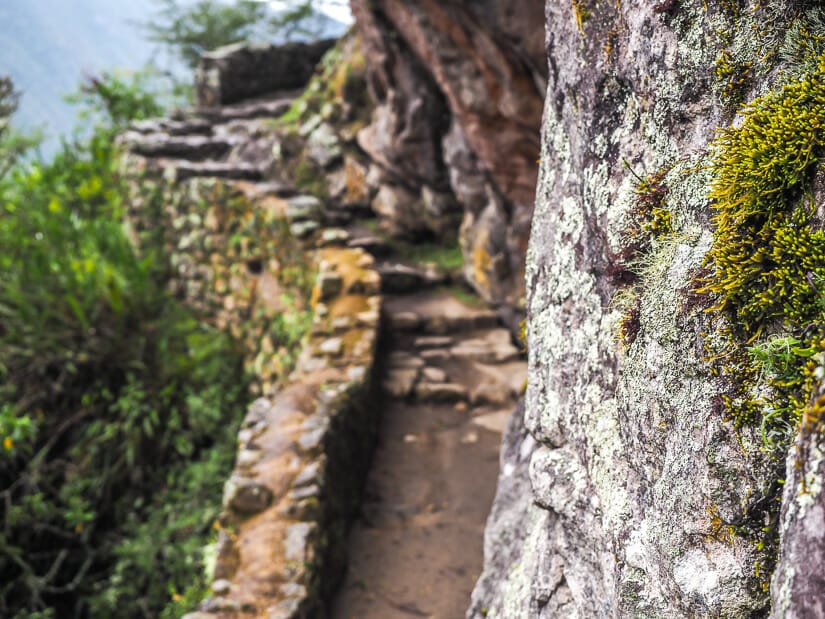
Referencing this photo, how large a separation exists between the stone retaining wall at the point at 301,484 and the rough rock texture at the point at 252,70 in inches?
365

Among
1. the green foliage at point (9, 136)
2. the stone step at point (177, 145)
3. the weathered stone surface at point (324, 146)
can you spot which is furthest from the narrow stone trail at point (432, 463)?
the green foliage at point (9, 136)

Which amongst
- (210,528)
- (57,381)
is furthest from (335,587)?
(57,381)

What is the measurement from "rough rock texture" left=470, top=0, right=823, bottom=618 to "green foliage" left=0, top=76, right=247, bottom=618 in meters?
4.29

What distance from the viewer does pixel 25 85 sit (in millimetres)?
10180

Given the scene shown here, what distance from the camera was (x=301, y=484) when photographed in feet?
13.0

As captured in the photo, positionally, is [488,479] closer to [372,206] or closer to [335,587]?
[335,587]

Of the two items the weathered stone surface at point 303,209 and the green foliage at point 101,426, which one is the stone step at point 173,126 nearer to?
the green foliage at point 101,426

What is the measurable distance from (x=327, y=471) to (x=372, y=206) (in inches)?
213

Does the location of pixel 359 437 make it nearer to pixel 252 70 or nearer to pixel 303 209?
pixel 303 209

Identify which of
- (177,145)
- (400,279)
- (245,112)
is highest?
(245,112)

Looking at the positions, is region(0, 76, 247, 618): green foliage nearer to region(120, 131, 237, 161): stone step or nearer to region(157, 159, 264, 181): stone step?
region(157, 159, 264, 181): stone step

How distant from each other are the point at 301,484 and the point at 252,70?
11565mm

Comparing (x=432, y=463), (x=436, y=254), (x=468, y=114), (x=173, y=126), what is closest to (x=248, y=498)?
(x=432, y=463)

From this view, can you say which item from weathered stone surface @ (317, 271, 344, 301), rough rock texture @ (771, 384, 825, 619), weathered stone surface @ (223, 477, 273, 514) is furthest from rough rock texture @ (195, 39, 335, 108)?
rough rock texture @ (771, 384, 825, 619)
